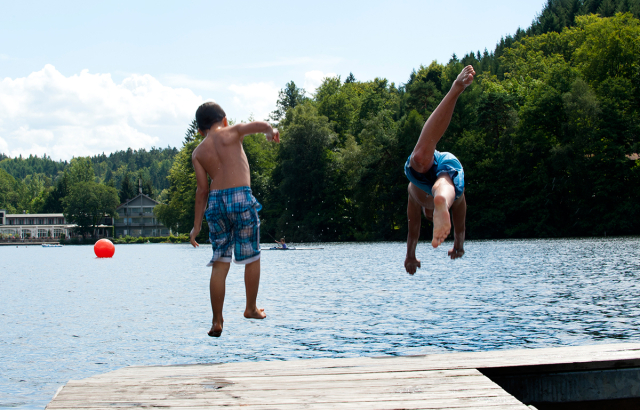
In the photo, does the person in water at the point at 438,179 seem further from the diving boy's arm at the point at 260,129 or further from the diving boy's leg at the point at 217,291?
the diving boy's leg at the point at 217,291

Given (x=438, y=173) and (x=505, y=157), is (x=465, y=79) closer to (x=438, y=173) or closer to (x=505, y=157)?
(x=438, y=173)

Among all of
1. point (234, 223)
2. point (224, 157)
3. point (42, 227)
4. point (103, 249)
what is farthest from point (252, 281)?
point (42, 227)

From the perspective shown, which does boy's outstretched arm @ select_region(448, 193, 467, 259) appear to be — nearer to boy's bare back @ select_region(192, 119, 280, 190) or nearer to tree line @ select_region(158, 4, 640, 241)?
boy's bare back @ select_region(192, 119, 280, 190)

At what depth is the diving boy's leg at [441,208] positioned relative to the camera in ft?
16.5

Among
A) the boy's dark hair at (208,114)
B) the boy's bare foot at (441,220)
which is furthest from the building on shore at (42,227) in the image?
the boy's bare foot at (441,220)

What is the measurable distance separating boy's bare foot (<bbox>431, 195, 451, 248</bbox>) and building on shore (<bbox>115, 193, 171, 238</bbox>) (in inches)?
6701

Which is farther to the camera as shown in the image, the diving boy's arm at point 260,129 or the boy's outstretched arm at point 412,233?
the boy's outstretched arm at point 412,233

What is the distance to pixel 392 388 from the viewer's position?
16.0 ft

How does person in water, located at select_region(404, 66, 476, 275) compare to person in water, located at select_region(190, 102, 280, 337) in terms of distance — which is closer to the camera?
person in water, located at select_region(404, 66, 476, 275)

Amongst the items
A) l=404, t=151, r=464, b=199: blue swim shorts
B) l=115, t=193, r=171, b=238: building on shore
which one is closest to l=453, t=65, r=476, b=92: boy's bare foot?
l=404, t=151, r=464, b=199: blue swim shorts

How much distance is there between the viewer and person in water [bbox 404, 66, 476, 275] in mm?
5320

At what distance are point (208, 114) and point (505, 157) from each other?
67.4m

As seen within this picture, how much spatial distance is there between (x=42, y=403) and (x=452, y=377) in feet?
24.2

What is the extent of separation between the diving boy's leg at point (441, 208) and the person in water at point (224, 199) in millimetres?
1751
